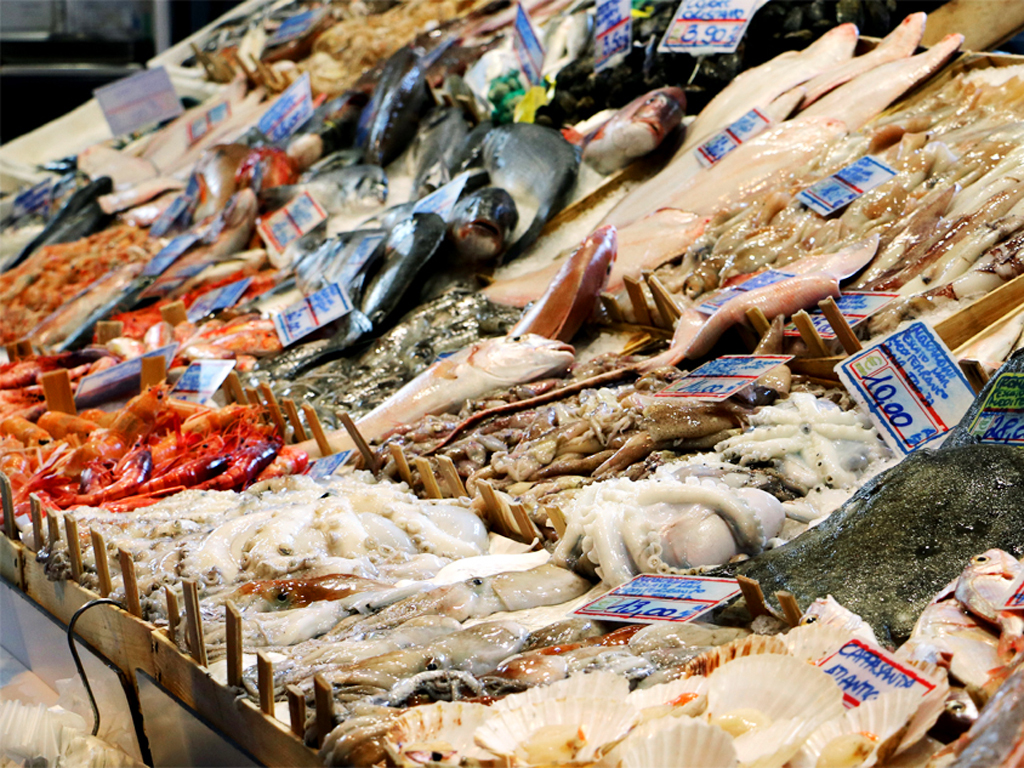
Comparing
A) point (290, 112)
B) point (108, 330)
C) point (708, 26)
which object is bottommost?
point (108, 330)

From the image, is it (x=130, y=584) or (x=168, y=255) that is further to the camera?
(x=168, y=255)

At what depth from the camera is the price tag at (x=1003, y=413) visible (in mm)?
2438

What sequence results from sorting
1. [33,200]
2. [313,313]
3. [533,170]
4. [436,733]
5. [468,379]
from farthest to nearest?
[33,200] → [533,170] → [313,313] → [468,379] → [436,733]

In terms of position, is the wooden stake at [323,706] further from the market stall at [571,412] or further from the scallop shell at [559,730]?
the scallop shell at [559,730]

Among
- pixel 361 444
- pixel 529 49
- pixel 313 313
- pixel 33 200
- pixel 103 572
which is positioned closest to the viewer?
pixel 103 572

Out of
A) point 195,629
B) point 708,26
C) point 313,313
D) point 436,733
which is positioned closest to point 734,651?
point 436,733

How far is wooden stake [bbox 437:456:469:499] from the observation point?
3492 millimetres

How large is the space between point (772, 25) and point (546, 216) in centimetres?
182

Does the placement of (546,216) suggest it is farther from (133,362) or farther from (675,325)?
(133,362)

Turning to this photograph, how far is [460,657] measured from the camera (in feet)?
7.55

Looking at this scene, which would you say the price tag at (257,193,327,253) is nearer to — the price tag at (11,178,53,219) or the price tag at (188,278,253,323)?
the price tag at (188,278,253,323)

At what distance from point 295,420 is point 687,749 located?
310 cm

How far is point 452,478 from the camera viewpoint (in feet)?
11.5

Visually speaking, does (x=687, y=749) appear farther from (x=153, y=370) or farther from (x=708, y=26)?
(x=708, y=26)
